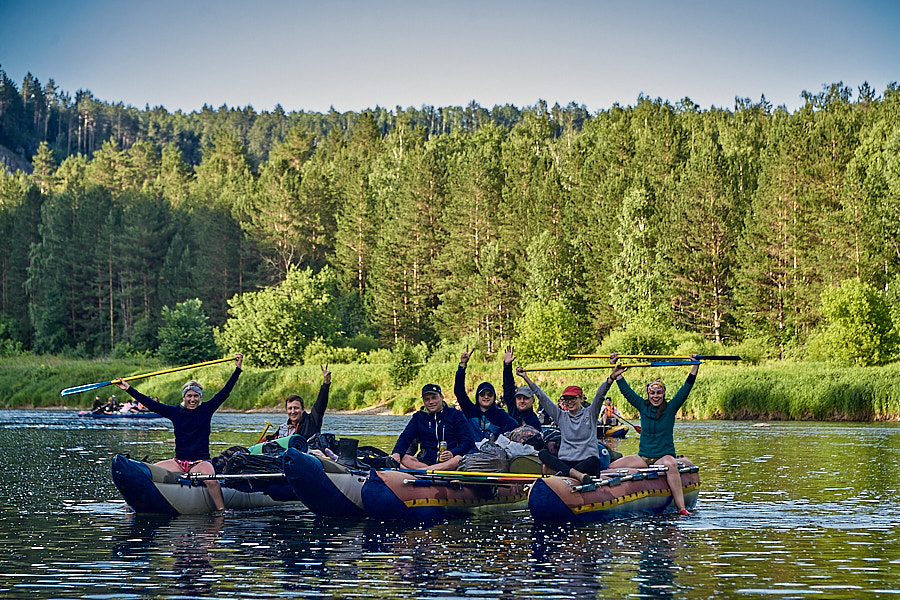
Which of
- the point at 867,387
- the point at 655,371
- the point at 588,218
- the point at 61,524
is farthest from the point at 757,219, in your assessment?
the point at 61,524

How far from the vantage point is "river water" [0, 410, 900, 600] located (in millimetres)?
11031

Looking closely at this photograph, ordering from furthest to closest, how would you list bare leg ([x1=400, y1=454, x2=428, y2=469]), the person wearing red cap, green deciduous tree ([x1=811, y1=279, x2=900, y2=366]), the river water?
1. green deciduous tree ([x1=811, y1=279, x2=900, y2=366])
2. bare leg ([x1=400, y1=454, x2=428, y2=469])
3. the person wearing red cap
4. the river water

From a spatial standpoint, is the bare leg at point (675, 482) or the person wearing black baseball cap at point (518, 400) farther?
the person wearing black baseball cap at point (518, 400)

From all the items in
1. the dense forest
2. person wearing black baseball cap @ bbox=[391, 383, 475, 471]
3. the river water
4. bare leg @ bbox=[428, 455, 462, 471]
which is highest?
the dense forest

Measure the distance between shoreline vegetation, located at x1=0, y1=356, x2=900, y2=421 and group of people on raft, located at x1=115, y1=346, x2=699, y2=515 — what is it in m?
25.7

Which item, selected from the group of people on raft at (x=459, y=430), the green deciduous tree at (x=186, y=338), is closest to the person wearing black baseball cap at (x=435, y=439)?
the group of people on raft at (x=459, y=430)

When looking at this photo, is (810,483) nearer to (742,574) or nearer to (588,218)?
(742,574)

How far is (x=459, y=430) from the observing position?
16.9m

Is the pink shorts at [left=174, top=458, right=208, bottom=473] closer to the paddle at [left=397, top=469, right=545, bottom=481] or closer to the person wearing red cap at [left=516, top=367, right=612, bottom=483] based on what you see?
the paddle at [left=397, top=469, right=545, bottom=481]

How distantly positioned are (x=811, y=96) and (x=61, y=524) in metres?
72.9

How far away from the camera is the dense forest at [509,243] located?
61719 millimetres

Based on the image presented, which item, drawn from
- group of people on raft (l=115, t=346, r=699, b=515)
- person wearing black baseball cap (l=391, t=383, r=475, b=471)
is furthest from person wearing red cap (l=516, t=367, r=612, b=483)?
person wearing black baseball cap (l=391, t=383, r=475, b=471)

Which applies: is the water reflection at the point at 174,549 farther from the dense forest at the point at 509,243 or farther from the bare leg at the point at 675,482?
the dense forest at the point at 509,243

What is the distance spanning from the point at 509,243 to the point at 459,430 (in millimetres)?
58586
